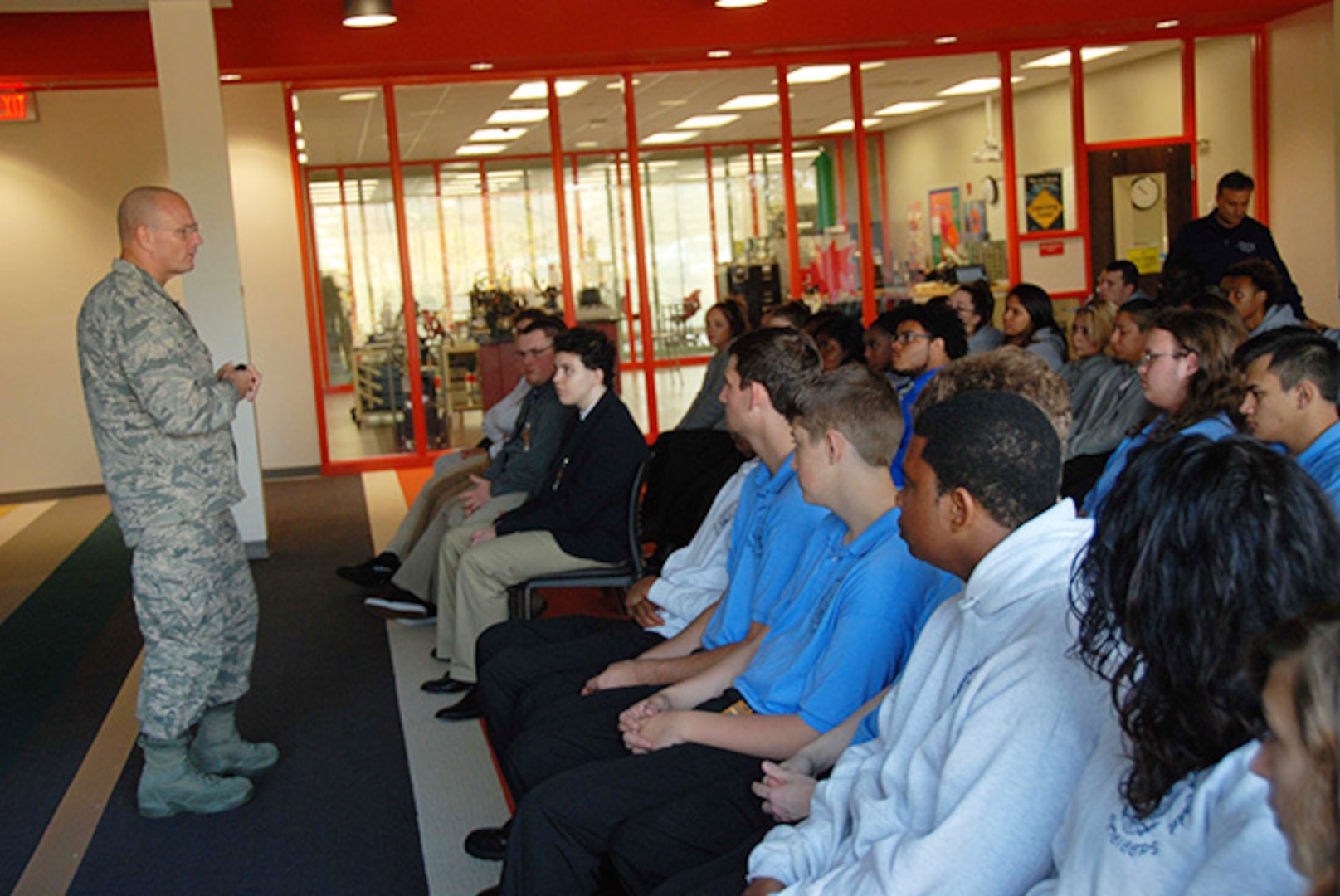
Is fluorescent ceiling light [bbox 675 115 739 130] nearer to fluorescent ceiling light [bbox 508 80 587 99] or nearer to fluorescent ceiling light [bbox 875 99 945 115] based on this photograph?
fluorescent ceiling light [bbox 508 80 587 99]

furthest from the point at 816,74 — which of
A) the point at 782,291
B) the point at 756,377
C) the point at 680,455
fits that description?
the point at 756,377

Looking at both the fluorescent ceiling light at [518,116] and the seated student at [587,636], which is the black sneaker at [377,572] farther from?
the fluorescent ceiling light at [518,116]

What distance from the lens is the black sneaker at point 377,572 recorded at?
6.31 meters

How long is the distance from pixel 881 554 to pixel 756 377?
3.26 ft

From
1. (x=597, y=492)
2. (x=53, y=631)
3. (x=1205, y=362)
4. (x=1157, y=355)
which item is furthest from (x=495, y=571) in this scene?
(x=53, y=631)

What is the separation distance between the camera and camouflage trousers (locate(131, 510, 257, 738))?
3816 millimetres

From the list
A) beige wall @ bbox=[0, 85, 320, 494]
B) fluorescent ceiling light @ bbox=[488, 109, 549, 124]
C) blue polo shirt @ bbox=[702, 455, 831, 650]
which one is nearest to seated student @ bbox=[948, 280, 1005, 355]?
blue polo shirt @ bbox=[702, 455, 831, 650]

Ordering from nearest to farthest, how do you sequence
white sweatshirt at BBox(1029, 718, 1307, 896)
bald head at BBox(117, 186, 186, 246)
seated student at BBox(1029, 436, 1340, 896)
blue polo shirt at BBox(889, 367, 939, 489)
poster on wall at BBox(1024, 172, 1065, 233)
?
1. white sweatshirt at BBox(1029, 718, 1307, 896)
2. seated student at BBox(1029, 436, 1340, 896)
3. bald head at BBox(117, 186, 186, 246)
4. blue polo shirt at BBox(889, 367, 939, 489)
5. poster on wall at BBox(1024, 172, 1065, 233)

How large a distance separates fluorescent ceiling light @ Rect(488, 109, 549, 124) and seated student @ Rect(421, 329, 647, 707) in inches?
224

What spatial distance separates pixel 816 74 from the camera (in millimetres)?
9977

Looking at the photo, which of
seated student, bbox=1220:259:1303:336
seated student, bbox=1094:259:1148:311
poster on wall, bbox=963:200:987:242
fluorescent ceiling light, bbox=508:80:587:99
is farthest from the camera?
poster on wall, bbox=963:200:987:242

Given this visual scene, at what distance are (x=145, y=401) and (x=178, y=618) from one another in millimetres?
654

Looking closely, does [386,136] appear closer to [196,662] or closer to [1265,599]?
[196,662]

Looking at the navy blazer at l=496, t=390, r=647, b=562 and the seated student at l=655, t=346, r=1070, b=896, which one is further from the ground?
the navy blazer at l=496, t=390, r=647, b=562
